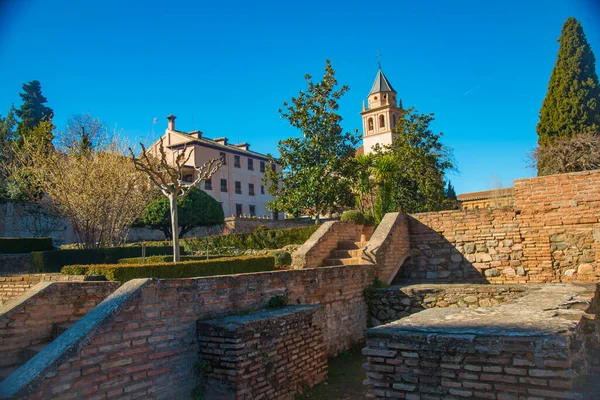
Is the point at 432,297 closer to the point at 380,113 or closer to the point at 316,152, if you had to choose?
the point at 316,152

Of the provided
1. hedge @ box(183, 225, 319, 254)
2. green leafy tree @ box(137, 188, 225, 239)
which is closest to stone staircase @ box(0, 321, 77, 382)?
hedge @ box(183, 225, 319, 254)

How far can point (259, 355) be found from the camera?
5543mm

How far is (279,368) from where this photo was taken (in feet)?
19.3

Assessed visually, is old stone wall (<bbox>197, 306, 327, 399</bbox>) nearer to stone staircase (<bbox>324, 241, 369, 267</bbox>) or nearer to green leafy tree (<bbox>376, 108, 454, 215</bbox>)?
stone staircase (<bbox>324, 241, 369, 267</bbox>)

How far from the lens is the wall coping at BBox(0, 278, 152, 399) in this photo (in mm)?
3916

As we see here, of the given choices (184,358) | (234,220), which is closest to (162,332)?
(184,358)

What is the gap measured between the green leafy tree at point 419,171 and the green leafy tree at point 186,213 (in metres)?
12.5

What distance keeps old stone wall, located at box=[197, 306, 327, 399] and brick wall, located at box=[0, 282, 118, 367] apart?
2066mm

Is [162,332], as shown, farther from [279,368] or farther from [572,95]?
[572,95]

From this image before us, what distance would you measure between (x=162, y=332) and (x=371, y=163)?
17.5m

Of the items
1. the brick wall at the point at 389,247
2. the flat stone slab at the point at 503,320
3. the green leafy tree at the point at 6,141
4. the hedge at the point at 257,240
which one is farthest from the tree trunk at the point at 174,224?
the green leafy tree at the point at 6,141

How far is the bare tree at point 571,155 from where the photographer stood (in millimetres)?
19783

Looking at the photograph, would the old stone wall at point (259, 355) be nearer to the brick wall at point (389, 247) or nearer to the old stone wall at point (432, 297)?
the old stone wall at point (432, 297)

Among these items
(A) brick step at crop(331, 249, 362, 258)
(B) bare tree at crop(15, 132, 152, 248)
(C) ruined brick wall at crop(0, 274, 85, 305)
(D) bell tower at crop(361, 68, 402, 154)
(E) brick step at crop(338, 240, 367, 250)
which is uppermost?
(D) bell tower at crop(361, 68, 402, 154)
